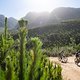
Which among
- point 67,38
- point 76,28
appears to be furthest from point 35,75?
point 76,28

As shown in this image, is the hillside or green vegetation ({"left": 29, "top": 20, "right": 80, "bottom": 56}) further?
the hillside

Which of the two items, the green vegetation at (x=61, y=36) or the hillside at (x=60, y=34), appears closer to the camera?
the green vegetation at (x=61, y=36)

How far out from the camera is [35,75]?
4750mm

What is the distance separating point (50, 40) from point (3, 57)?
71566mm

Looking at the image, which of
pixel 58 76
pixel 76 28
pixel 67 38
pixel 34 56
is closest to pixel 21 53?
pixel 34 56

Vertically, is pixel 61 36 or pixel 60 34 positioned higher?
pixel 60 34

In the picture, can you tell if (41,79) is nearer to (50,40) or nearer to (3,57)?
(3,57)

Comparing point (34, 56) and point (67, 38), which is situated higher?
point (34, 56)

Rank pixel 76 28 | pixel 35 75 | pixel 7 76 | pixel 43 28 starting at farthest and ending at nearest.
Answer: pixel 43 28 → pixel 76 28 → pixel 35 75 → pixel 7 76

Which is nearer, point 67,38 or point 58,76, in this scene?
point 58,76

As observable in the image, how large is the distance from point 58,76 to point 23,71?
3.39m

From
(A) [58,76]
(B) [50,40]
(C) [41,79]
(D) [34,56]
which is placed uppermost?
(D) [34,56]

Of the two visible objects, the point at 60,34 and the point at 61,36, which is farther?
the point at 60,34

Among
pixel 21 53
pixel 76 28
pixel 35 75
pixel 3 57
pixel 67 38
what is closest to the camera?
pixel 21 53
